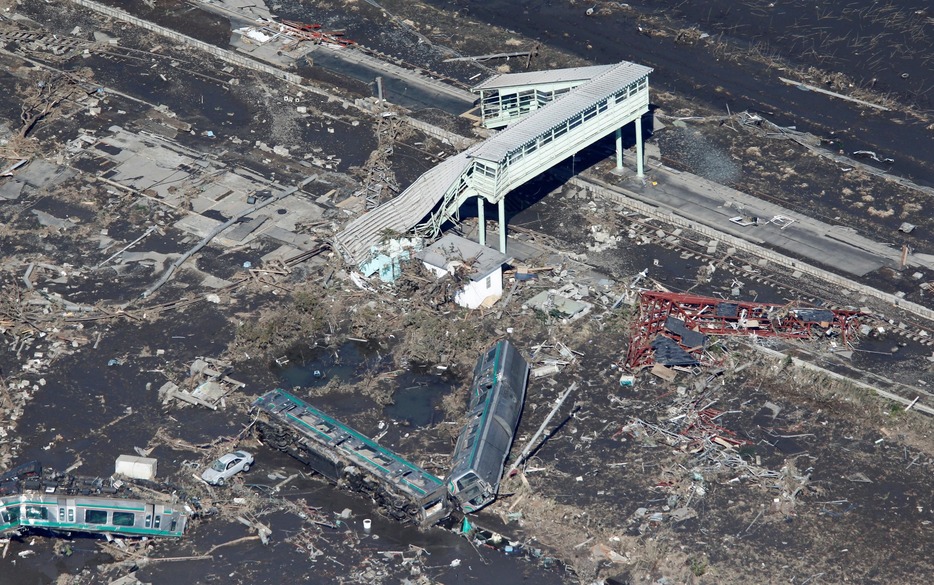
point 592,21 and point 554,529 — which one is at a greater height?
point 592,21

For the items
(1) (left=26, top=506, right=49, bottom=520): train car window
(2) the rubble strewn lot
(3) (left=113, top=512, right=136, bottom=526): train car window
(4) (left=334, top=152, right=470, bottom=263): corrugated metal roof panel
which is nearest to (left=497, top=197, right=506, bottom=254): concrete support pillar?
(2) the rubble strewn lot

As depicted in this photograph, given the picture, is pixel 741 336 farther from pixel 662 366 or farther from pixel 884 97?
pixel 884 97

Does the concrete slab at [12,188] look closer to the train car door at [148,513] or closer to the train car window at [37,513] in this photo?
the train car window at [37,513]

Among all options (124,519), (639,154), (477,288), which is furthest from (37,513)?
(639,154)

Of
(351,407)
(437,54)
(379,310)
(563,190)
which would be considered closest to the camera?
(351,407)

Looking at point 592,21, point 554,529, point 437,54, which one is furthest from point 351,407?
point 592,21

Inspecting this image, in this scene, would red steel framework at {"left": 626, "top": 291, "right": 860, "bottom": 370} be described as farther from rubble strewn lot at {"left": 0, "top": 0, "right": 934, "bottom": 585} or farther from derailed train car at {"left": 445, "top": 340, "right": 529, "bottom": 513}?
derailed train car at {"left": 445, "top": 340, "right": 529, "bottom": 513}

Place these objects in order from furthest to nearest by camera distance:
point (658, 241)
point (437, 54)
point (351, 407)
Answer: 1. point (437, 54)
2. point (658, 241)
3. point (351, 407)
